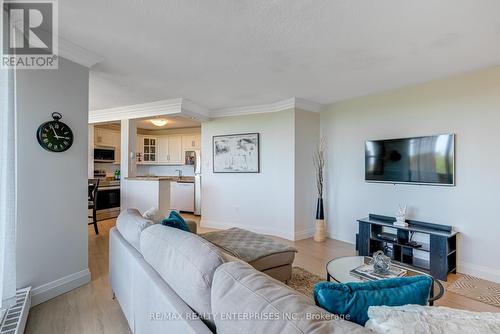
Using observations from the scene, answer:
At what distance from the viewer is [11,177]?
196 centimetres

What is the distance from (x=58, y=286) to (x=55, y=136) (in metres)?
1.40

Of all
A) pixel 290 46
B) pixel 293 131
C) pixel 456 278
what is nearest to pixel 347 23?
pixel 290 46

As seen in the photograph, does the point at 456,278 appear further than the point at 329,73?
No

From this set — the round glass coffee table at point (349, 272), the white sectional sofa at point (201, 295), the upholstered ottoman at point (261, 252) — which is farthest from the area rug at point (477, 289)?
the white sectional sofa at point (201, 295)

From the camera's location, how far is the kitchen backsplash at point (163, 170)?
768 cm

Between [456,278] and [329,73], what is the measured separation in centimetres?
279

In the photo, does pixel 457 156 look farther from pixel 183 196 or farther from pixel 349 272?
pixel 183 196

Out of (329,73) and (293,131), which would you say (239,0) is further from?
(293,131)

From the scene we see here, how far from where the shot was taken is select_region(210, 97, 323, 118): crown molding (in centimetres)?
436

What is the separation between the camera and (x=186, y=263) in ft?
3.90

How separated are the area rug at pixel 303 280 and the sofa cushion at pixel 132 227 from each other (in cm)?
161

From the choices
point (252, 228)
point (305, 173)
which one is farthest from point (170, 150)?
point (305, 173)

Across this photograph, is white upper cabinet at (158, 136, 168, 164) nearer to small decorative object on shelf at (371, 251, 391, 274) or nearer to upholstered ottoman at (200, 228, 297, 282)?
upholstered ottoman at (200, 228, 297, 282)

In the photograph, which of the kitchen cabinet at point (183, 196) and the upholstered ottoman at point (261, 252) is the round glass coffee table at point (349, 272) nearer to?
the upholstered ottoman at point (261, 252)
